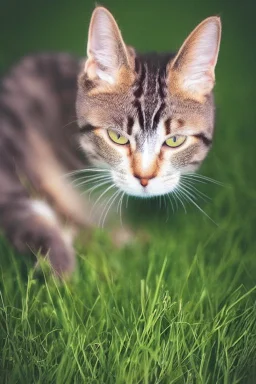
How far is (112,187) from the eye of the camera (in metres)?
1.01

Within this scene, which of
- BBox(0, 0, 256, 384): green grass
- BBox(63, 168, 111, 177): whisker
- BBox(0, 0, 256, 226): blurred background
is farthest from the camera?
BBox(0, 0, 256, 226): blurred background

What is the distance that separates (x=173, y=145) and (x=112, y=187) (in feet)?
0.53

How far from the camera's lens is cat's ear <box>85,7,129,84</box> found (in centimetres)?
82

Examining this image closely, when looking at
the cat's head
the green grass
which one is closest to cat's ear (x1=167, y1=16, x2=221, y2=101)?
the cat's head

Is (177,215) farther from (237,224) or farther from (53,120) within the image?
(53,120)

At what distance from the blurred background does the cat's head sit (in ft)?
0.79

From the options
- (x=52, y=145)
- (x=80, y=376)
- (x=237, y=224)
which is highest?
(x=52, y=145)

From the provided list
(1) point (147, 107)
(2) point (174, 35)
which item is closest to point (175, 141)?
(1) point (147, 107)

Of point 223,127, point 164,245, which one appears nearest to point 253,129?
point 223,127

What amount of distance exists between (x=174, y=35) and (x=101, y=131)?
0.44m

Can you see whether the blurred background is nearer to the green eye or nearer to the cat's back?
the cat's back

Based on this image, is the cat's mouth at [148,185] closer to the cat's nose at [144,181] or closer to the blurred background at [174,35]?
the cat's nose at [144,181]

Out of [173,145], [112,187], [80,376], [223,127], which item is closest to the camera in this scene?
[80,376]

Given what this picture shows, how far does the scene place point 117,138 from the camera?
888 millimetres
